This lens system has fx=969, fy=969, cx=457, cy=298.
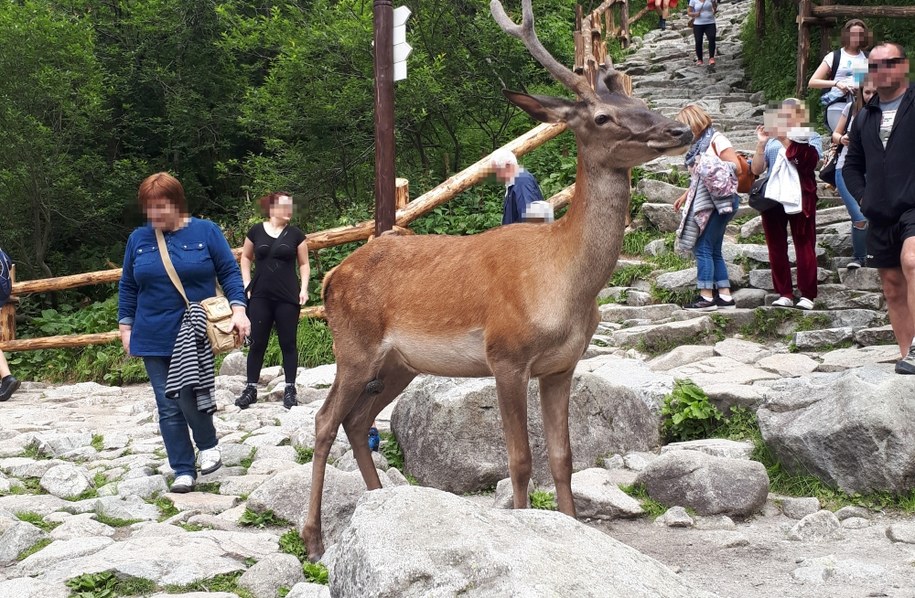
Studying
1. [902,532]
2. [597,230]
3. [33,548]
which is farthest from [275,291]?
[902,532]

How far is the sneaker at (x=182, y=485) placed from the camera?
6102 mm

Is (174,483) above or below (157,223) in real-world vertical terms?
below

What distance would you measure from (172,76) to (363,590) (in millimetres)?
18317

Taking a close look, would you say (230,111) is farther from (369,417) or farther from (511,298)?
(511,298)

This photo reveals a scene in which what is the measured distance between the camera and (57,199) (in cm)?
1723

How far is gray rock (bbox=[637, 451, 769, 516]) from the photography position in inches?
201

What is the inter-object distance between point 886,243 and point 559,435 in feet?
8.70

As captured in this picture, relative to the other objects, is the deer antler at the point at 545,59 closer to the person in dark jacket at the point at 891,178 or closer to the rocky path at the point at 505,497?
the rocky path at the point at 505,497

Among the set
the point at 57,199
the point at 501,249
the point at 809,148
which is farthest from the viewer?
the point at 57,199

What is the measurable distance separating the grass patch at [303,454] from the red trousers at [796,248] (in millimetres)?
4740

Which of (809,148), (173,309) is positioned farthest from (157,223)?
(809,148)

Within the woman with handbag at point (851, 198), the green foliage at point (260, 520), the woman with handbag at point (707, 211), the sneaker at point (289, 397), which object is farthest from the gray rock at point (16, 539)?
the woman with handbag at point (851, 198)

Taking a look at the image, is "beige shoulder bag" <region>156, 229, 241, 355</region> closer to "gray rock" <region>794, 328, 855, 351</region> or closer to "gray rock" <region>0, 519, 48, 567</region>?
"gray rock" <region>0, 519, 48, 567</region>

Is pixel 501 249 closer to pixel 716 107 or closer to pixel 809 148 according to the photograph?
pixel 809 148
